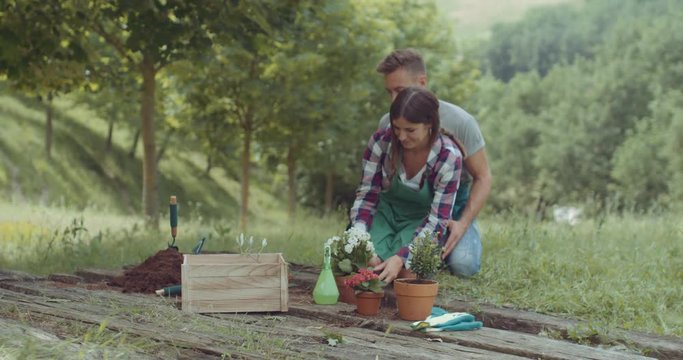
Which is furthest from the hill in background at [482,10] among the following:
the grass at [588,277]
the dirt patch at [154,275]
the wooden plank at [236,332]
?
the wooden plank at [236,332]

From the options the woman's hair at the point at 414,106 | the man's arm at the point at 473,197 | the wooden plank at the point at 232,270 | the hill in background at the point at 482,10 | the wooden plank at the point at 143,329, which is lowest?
the wooden plank at the point at 143,329

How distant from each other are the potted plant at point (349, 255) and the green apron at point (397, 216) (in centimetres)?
61

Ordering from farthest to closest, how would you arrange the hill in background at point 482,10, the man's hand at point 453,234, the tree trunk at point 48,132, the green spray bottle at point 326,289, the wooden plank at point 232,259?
the hill in background at point 482,10 < the tree trunk at point 48,132 < the man's hand at point 453,234 < the green spray bottle at point 326,289 < the wooden plank at point 232,259

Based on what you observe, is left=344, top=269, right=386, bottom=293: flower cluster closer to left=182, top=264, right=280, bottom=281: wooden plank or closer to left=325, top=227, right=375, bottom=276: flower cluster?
left=325, top=227, right=375, bottom=276: flower cluster

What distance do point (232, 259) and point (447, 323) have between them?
50.7 inches

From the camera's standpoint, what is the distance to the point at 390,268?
4.16m

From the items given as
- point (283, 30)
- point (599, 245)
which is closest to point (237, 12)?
point (283, 30)

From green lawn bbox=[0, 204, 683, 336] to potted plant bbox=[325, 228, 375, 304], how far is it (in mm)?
658

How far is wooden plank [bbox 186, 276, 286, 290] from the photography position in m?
3.80

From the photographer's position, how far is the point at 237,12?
6.97 meters

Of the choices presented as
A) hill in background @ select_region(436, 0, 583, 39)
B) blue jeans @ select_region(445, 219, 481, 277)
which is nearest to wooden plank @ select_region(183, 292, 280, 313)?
blue jeans @ select_region(445, 219, 481, 277)

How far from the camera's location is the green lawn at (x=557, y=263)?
14.4 ft

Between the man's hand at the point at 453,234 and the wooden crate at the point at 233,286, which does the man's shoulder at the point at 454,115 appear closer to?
the man's hand at the point at 453,234

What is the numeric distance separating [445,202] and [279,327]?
144cm
